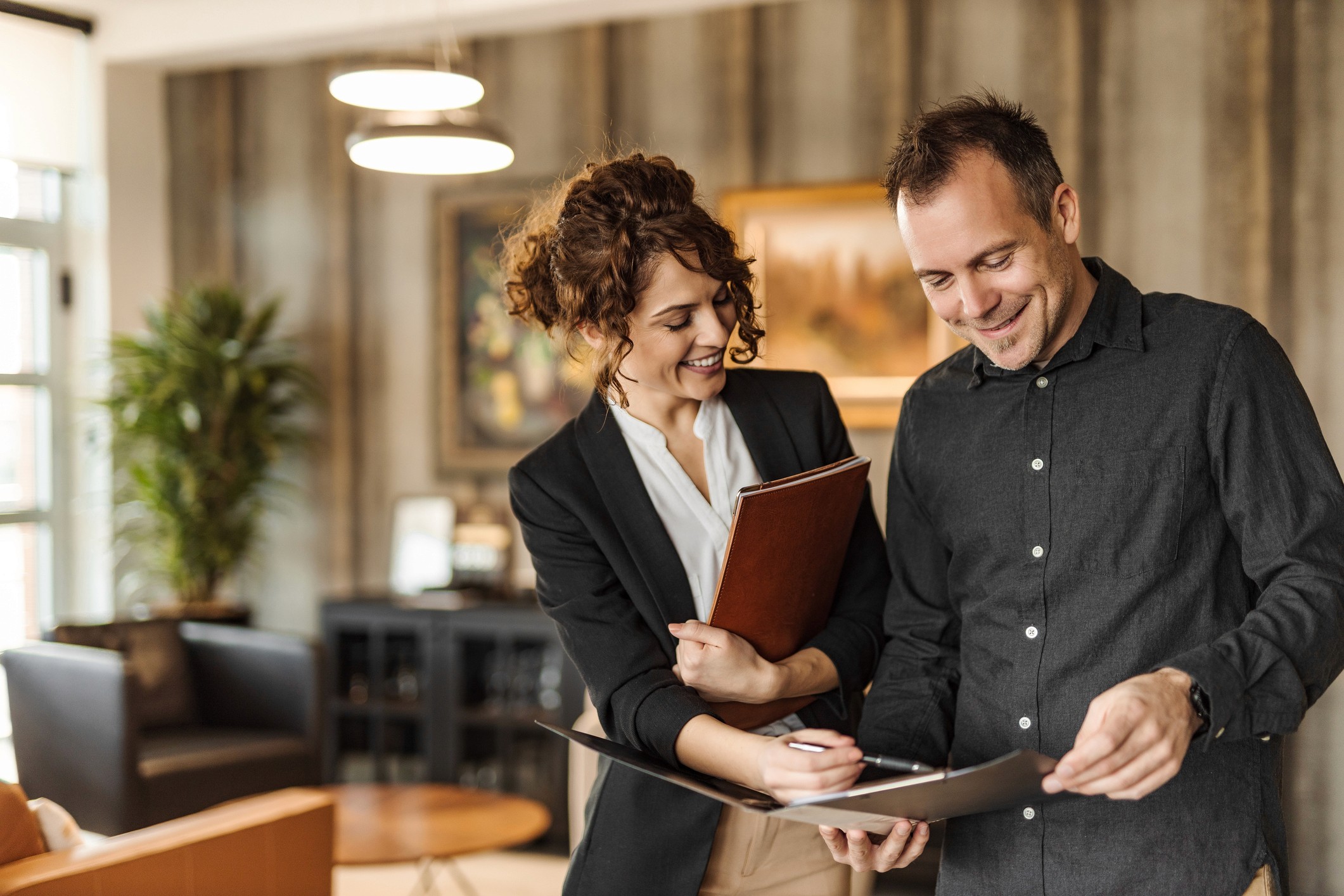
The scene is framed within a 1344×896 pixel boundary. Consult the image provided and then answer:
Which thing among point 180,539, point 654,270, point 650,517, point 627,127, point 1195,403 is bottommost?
point 180,539

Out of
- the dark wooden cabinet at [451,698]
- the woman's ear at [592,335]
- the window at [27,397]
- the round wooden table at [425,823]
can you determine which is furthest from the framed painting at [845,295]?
the window at [27,397]

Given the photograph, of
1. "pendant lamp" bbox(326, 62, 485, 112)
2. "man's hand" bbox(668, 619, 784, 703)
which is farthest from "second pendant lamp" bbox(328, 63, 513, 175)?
"man's hand" bbox(668, 619, 784, 703)

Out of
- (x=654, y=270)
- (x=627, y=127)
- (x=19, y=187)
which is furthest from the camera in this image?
(x=19, y=187)

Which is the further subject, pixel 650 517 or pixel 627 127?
pixel 627 127

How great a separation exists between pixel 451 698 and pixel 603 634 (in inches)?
136

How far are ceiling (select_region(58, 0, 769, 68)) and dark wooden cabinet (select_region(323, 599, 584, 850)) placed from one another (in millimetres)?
2450

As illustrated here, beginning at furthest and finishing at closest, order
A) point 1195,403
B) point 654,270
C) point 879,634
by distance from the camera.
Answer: point 879,634, point 654,270, point 1195,403

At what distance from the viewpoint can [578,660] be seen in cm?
168

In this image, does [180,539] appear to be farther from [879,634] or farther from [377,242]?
[879,634]

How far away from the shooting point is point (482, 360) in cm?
546

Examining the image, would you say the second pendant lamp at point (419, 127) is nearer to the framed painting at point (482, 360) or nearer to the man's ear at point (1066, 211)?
the framed painting at point (482, 360)

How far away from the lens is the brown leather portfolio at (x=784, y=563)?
4.90ft

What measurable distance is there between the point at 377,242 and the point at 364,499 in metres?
1.20

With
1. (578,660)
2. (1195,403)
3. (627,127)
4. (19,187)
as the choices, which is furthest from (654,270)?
(19,187)
